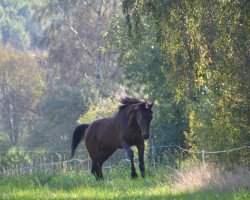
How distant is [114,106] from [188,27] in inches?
1429

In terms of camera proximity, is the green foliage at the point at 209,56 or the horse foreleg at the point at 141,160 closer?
the green foliage at the point at 209,56

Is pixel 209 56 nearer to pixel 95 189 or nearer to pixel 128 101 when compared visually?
pixel 95 189

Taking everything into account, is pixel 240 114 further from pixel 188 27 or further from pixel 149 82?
pixel 149 82

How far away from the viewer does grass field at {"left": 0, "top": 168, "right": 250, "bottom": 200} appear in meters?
15.2

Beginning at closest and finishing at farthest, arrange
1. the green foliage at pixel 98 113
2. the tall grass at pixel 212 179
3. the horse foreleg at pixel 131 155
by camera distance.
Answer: the tall grass at pixel 212 179
the horse foreleg at pixel 131 155
the green foliage at pixel 98 113

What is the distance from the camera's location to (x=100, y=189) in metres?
17.7

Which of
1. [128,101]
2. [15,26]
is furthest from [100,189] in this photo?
[15,26]

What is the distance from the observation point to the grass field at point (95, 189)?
15250mm

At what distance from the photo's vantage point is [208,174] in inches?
685

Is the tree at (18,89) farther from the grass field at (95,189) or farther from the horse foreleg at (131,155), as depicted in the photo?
the grass field at (95,189)

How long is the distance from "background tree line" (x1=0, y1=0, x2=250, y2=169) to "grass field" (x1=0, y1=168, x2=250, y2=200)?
7.01 ft

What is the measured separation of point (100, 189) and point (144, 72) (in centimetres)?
1752

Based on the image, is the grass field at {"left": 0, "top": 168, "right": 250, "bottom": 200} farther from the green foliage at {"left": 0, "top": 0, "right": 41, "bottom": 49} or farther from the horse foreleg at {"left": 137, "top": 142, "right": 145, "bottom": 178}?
the green foliage at {"left": 0, "top": 0, "right": 41, "bottom": 49}

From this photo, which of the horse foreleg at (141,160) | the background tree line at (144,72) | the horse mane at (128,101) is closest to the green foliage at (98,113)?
the background tree line at (144,72)
